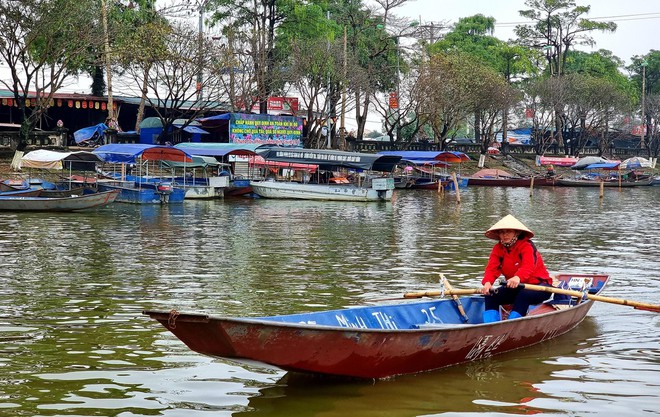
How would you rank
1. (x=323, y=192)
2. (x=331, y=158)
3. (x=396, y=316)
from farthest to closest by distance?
(x=323, y=192) → (x=331, y=158) → (x=396, y=316)

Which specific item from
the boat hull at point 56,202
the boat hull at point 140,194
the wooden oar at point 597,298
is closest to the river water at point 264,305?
the boat hull at point 56,202

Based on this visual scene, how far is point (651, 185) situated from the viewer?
59750 millimetres

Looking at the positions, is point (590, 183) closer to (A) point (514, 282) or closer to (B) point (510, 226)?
(B) point (510, 226)

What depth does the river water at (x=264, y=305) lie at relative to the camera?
824 centimetres

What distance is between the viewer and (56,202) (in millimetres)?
28094

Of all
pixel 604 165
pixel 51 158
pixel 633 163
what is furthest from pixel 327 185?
pixel 633 163

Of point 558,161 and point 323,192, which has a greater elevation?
point 558,161

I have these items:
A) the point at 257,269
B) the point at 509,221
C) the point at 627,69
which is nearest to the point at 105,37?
the point at 257,269

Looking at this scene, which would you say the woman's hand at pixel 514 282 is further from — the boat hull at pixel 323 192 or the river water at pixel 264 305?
the boat hull at pixel 323 192

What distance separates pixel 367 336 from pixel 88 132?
41.2 m

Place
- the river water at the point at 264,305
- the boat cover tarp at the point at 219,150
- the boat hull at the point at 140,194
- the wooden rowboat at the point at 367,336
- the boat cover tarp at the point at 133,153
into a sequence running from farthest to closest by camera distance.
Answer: the boat cover tarp at the point at 219,150 < the boat cover tarp at the point at 133,153 < the boat hull at the point at 140,194 < the river water at the point at 264,305 < the wooden rowboat at the point at 367,336

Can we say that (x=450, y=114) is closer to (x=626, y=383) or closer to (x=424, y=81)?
(x=424, y=81)

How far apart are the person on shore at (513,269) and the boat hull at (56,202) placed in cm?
2022

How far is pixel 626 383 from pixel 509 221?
2322 millimetres
